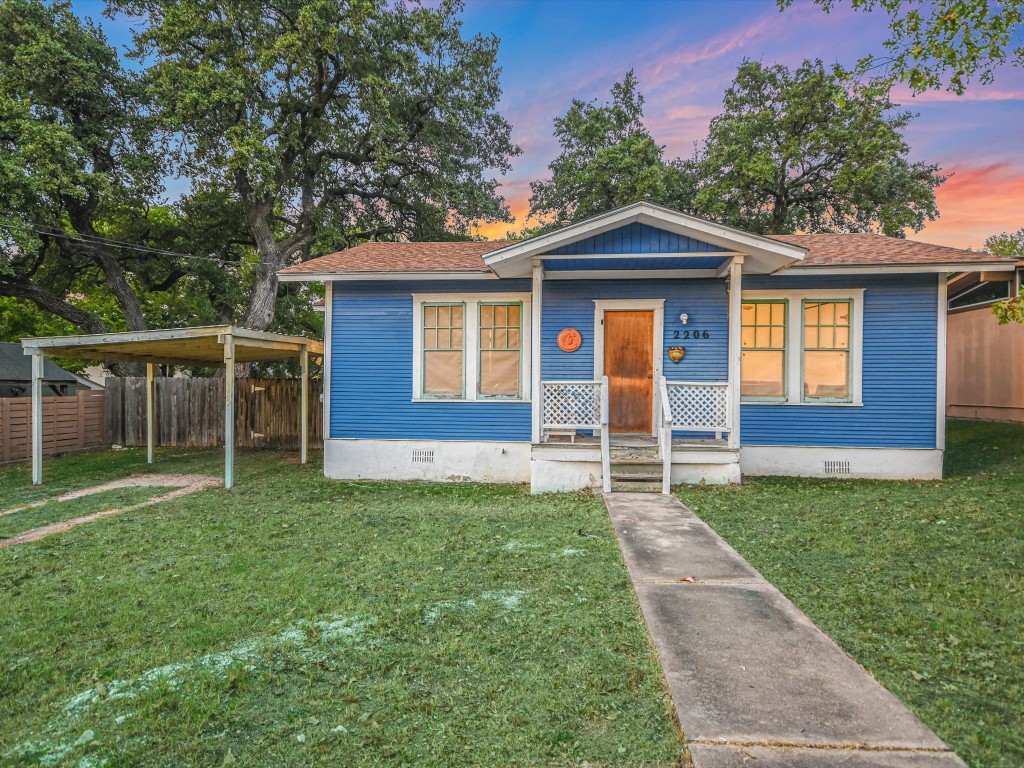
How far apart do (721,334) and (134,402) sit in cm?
1419

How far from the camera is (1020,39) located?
713 centimetres

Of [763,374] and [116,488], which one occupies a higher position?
[763,374]

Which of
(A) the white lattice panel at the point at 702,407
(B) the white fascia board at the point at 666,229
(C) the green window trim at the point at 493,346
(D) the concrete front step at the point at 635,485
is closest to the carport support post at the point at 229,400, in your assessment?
(C) the green window trim at the point at 493,346

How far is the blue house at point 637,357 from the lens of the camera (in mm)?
7840

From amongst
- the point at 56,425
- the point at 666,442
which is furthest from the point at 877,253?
the point at 56,425

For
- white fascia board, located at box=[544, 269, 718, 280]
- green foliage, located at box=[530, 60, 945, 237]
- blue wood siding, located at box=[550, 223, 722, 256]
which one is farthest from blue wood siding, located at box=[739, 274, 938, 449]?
green foliage, located at box=[530, 60, 945, 237]

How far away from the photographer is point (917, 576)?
160 inches

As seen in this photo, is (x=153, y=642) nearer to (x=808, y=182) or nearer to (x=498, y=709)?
(x=498, y=709)

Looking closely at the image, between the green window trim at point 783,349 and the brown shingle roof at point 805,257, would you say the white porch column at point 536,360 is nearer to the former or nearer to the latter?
the brown shingle roof at point 805,257

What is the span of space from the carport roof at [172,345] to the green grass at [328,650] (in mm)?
3133

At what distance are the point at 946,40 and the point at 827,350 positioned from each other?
13.9ft

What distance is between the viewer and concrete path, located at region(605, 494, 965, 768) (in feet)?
6.63

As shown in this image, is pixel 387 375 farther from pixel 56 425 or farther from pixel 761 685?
pixel 56 425

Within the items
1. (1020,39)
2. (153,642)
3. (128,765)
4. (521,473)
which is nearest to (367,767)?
(128,765)
